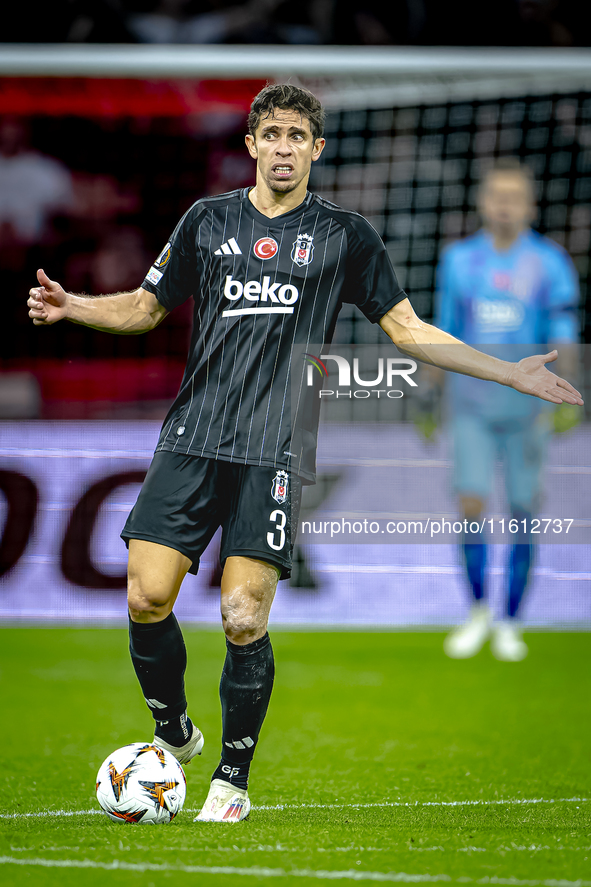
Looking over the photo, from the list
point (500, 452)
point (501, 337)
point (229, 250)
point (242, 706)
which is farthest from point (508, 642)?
point (229, 250)

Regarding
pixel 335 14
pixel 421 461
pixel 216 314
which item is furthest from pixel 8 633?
pixel 335 14

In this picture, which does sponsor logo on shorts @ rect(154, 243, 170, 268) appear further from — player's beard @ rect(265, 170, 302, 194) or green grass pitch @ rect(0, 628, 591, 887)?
green grass pitch @ rect(0, 628, 591, 887)

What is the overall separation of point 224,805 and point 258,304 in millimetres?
1435

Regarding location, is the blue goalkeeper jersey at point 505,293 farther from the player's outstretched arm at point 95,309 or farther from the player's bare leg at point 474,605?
the player's outstretched arm at point 95,309

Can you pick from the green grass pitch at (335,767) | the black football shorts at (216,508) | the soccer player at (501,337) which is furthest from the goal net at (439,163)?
the black football shorts at (216,508)

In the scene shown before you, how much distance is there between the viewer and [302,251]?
10.1 feet

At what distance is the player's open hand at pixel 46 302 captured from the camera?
296 cm

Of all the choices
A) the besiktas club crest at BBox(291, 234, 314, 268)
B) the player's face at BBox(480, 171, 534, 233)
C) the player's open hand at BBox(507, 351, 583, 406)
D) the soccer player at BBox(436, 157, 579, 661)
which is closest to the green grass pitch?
the soccer player at BBox(436, 157, 579, 661)

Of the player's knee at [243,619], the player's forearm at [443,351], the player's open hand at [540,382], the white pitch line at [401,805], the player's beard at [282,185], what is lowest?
the white pitch line at [401,805]

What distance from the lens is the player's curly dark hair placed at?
10.1ft

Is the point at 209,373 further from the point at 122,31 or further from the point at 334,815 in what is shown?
the point at 122,31

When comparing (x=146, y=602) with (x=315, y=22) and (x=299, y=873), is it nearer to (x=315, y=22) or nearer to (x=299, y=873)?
(x=299, y=873)

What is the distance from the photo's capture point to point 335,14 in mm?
9125

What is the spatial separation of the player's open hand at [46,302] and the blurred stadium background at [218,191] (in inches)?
55.4
